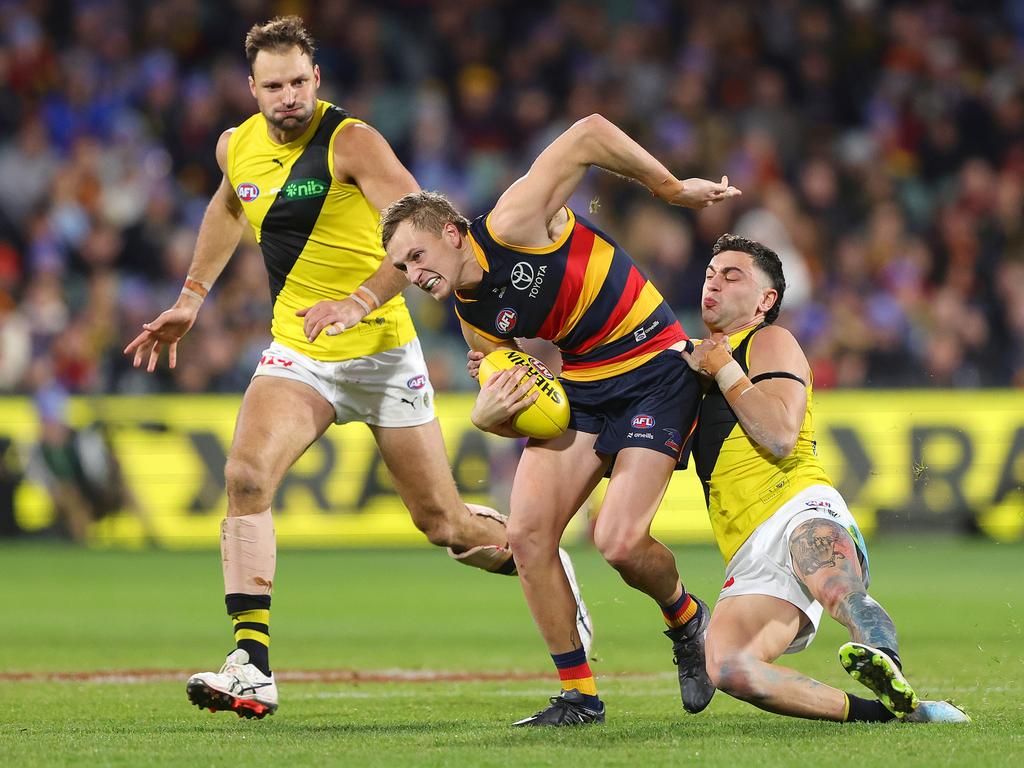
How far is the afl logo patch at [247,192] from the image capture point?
292 inches

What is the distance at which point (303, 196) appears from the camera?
24.1ft

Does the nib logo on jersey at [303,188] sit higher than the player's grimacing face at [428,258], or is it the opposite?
the nib logo on jersey at [303,188]

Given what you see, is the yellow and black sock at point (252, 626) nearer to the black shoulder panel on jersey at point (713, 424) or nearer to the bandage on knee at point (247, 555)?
the bandage on knee at point (247, 555)

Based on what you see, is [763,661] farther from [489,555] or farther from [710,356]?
[489,555]

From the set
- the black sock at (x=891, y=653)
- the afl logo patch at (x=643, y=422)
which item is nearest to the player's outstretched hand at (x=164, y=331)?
the afl logo patch at (x=643, y=422)

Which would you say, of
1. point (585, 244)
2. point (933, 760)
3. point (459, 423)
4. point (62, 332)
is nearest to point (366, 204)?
point (585, 244)

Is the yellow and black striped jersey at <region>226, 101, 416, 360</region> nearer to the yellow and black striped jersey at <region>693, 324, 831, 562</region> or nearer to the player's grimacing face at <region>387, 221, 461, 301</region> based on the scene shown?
the player's grimacing face at <region>387, 221, 461, 301</region>

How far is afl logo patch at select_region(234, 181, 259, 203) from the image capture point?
24.3ft

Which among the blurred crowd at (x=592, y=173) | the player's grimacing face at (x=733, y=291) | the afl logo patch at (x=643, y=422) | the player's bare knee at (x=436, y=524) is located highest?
the blurred crowd at (x=592, y=173)

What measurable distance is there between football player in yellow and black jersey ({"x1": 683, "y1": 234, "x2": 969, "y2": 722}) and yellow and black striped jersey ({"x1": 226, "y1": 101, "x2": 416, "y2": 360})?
1718 millimetres

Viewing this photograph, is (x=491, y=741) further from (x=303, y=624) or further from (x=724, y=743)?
(x=303, y=624)

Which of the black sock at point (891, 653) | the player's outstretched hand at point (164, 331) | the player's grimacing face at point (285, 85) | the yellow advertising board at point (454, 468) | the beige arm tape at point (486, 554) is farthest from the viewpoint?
the yellow advertising board at point (454, 468)

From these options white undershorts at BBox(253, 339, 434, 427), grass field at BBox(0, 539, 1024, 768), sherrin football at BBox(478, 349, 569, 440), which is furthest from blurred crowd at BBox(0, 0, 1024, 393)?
sherrin football at BBox(478, 349, 569, 440)

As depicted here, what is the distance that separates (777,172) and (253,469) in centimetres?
1242
